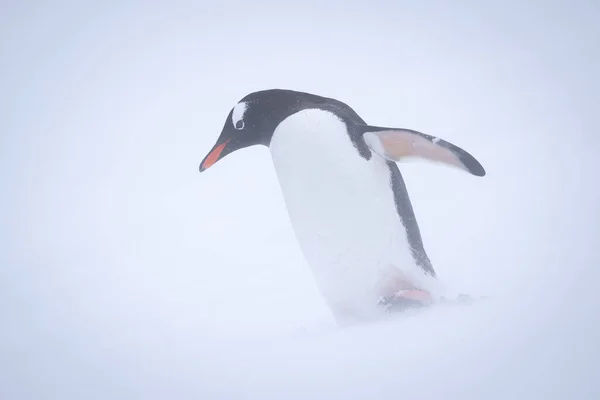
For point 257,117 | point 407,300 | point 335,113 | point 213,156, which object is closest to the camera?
point 407,300

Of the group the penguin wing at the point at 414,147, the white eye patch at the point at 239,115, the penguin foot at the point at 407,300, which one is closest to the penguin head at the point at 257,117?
the white eye patch at the point at 239,115

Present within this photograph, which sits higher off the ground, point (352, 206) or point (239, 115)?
point (239, 115)

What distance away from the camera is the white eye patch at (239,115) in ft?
6.40

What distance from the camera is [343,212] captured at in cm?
170

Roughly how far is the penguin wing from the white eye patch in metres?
0.51

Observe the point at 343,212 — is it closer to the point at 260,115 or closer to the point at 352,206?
the point at 352,206

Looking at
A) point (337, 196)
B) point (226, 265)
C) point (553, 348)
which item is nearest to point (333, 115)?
point (337, 196)

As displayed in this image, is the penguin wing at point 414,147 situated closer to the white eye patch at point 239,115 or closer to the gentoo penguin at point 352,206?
the gentoo penguin at point 352,206

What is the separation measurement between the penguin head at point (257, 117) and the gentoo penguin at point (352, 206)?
4 centimetres

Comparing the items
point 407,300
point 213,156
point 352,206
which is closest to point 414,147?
point 352,206

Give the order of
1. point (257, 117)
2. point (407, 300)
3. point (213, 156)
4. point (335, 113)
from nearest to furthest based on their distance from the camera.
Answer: point (407, 300) < point (335, 113) < point (257, 117) < point (213, 156)

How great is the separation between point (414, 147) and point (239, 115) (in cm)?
76

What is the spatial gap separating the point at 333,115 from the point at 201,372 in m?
1.04

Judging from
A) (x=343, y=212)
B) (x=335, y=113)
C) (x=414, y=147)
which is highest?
(x=335, y=113)
